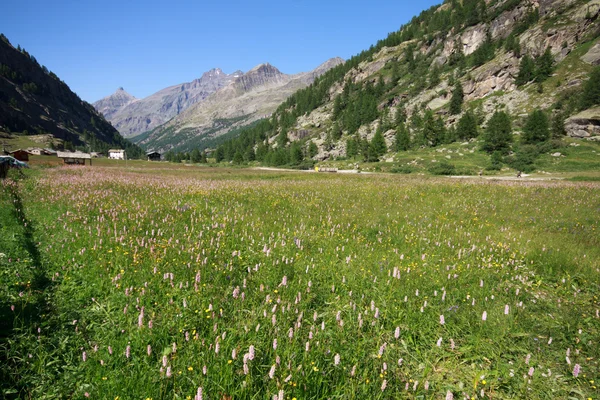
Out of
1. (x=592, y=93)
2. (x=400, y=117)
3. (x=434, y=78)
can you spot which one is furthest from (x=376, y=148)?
(x=434, y=78)

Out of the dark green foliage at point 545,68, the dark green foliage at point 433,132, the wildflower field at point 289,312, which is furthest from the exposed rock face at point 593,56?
the wildflower field at point 289,312

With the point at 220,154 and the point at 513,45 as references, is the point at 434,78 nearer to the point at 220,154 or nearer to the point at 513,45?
the point at 513,45

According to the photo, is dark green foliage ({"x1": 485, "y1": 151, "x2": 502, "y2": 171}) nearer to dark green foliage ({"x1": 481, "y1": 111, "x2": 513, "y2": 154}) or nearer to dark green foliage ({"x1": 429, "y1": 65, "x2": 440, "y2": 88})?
dark green foliage ({"x1": 481, "y1": 111, "x2": 513, "y2": 154})

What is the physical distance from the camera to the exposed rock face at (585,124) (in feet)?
188

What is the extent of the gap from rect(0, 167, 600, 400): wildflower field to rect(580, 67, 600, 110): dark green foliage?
8614 centimetres

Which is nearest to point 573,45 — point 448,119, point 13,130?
point 448,119

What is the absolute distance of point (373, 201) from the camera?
1365 centimetres

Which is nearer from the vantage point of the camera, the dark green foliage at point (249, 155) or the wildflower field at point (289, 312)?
the wildflower field at point (289, 312)

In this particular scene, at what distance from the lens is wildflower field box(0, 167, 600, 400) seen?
2797 millimetres

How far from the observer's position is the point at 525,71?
95438 mm

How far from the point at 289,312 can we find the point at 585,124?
85.2 metres

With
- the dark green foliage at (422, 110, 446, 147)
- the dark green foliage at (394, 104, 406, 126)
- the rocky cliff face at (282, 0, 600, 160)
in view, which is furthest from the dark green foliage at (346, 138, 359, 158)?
the dark green foliage at (394, 104, 406, 126)

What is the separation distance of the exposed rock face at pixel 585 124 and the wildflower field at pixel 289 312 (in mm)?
73696

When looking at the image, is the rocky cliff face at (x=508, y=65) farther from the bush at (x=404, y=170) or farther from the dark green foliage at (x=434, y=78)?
the bush at (x=404, y=170)
